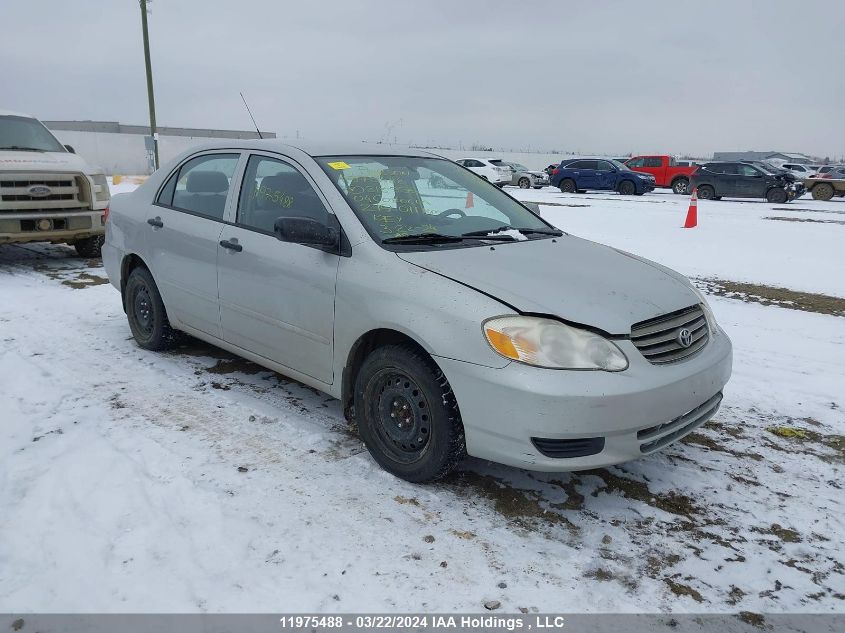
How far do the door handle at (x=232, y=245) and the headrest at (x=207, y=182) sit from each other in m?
0.44

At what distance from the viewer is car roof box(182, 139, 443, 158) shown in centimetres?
401

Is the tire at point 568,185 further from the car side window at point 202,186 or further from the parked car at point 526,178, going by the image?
the car side window at point 202,186

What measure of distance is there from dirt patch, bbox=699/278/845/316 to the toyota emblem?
461cm

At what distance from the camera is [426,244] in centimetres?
347

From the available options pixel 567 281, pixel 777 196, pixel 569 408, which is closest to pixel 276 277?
pixel 567 281

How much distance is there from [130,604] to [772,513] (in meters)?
2.86

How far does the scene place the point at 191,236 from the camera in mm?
4469

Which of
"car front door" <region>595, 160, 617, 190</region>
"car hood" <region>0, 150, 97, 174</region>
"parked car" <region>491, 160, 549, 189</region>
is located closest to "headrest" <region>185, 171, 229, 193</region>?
"car hood" <region>0, 150, 97, 174</region>


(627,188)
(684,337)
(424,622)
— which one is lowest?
(424,622)

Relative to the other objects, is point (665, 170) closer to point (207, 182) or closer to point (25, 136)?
point (25, 136)

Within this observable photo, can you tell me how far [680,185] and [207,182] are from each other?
26.2 meters

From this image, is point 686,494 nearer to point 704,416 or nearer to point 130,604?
point 704,416

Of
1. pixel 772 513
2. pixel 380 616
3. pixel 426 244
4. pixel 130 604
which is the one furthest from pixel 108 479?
pixel 772 513

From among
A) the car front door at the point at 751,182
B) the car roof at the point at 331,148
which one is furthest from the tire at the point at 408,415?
the car front door at the point at 751,182
